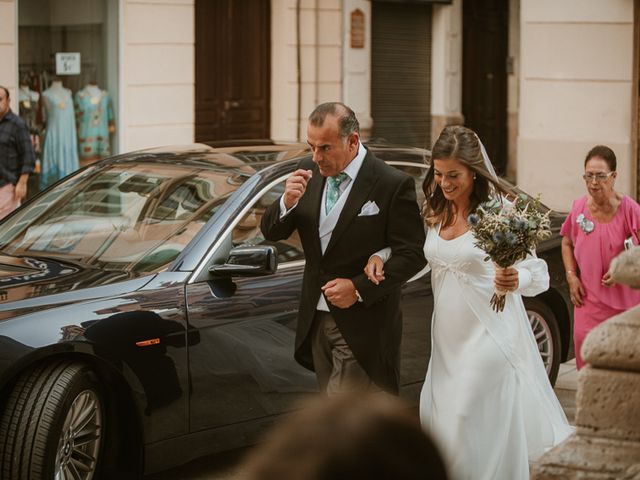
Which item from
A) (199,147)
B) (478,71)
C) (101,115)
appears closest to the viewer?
A: (199,147)

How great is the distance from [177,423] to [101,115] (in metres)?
10.2

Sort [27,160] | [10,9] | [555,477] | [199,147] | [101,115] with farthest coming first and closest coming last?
[101,115]
[10,9]
[27,160]
[199,147]
[555,477]

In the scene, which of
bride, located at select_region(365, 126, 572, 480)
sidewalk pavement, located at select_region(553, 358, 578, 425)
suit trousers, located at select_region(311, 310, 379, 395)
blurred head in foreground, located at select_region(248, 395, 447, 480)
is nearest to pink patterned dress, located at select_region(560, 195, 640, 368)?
sidewalk pavement, located at select_region(553, 358, 578, 425)

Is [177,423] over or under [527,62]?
under

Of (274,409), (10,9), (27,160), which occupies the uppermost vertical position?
(10,9)

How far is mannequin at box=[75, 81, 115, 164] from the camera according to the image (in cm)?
1625

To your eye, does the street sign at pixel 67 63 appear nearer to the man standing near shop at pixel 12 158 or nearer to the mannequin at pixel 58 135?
the mannequin at pixel 58 135

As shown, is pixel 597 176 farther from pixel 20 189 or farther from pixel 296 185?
pixel 20 189

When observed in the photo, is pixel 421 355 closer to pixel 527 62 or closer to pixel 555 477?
pixel 555 477

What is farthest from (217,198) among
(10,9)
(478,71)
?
(478,71)

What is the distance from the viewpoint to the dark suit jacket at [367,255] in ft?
19.8

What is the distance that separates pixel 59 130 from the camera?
15.9m

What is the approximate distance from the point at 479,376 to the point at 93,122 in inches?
427

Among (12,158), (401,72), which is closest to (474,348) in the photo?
(12,158)
